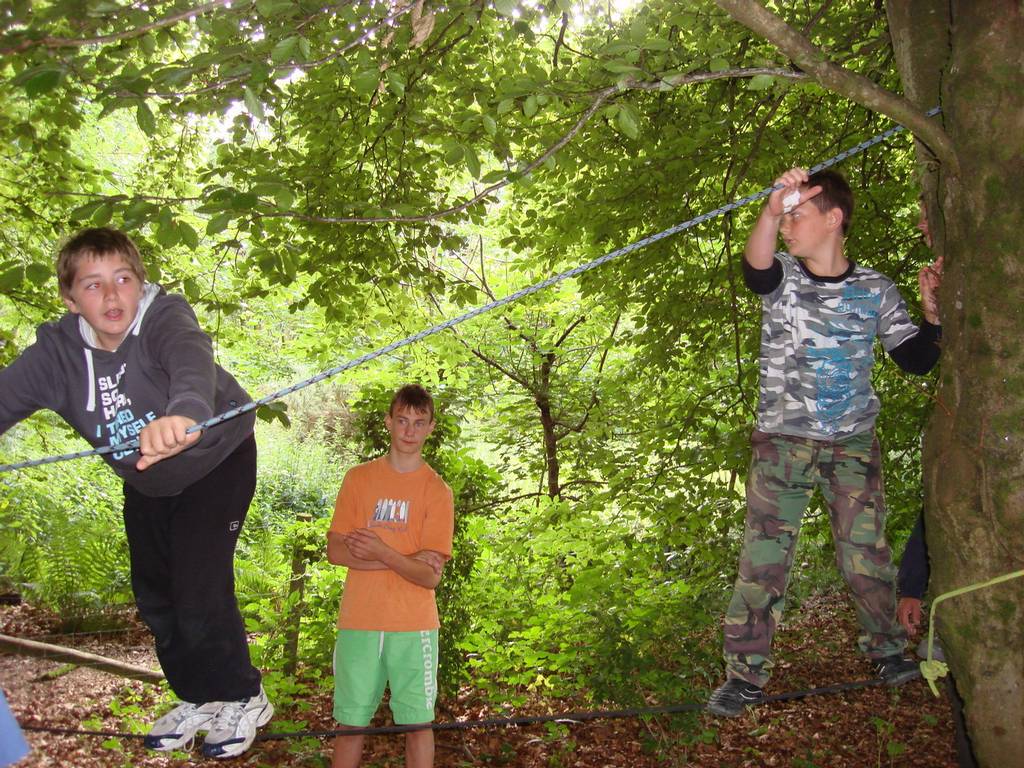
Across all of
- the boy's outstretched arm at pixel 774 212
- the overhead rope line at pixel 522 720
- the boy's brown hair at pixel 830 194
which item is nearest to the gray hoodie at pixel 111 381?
the overhead rope line at pixel 522 720

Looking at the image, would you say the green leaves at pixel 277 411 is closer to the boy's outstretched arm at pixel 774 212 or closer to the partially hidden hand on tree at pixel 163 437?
the partially hidden hand on tree at pixel 163 437

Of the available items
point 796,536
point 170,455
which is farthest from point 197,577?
point 796,536

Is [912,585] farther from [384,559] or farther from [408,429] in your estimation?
[408,429]

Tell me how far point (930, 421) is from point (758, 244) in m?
0.74

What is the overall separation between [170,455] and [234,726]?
96cm

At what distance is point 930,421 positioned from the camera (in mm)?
2111

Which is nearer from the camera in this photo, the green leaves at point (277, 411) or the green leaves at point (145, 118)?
the green leaves at point (145, 118)

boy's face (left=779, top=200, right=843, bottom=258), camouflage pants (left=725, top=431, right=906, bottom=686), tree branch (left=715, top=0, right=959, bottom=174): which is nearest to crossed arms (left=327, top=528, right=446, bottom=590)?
camouflage pants (left=725, top=431, right=906, bottom=686)

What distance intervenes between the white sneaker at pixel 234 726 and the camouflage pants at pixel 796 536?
1.51 metres

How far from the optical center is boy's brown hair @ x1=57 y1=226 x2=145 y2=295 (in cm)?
230

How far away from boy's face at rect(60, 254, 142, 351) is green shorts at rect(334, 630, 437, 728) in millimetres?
1769

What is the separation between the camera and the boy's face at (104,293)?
2.29 metres

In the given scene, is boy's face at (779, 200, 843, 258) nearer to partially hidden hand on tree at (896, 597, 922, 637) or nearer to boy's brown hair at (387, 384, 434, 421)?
partially hidden hand on tree at (896, 597, 922, 637)

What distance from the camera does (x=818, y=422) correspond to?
265 cm
